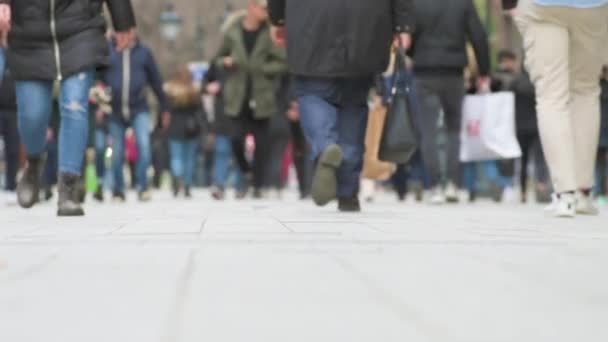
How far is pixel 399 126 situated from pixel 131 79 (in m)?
6.03

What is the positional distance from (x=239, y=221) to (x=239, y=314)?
11.9 feet

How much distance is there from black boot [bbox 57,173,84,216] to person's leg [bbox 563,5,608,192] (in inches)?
124

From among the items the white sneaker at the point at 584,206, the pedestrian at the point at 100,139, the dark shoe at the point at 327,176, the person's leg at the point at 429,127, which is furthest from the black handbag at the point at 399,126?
the pedestrian at the point at 100,139

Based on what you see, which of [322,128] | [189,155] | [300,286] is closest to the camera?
[300,286]

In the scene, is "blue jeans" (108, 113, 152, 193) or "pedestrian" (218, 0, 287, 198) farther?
"pedestrian" (218, 0, 287, 198)

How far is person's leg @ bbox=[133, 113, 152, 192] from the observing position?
547 inches

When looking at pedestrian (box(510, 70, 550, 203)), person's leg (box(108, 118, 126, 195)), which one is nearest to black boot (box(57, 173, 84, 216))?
person's leg (box(108, 118, 126, 195))

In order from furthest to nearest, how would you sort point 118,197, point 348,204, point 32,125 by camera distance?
point 118,197 → point 348,204 → point 32,125

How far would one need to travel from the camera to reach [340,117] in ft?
28.0

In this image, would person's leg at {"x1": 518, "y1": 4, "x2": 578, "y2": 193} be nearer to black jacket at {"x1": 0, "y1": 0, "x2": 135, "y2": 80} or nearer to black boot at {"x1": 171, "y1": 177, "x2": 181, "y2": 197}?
black jacket at {"x1": 0, "y1": 0, "x2": 135, "y2": 80}

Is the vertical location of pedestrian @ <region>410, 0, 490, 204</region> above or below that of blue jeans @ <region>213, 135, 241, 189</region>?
above

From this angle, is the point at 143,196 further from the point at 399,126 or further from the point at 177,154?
the point at 399,126

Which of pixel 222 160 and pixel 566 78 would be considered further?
pixel 222 160

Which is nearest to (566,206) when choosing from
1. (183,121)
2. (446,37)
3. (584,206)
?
(584,206)
